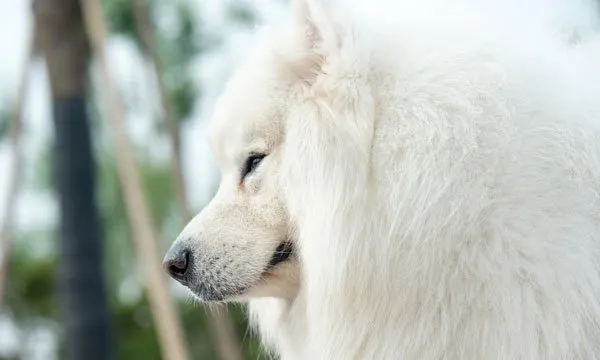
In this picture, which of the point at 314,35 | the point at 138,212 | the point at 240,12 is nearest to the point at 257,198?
the point at 314,35

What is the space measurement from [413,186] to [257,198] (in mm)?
394

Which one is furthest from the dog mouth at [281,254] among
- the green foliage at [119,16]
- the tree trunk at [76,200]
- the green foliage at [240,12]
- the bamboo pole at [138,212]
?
the green foliage at [119,16]

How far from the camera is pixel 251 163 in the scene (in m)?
2.16

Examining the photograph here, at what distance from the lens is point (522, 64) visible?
78.2 inches

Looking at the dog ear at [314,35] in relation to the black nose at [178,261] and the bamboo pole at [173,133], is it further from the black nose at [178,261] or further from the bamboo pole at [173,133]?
the bamboo pole at [173,133]

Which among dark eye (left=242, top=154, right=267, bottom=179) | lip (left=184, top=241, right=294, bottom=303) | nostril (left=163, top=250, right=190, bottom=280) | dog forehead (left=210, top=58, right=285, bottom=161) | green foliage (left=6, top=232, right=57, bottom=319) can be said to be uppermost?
dog forehead (left=210, top=58, right=285, bottom=161)

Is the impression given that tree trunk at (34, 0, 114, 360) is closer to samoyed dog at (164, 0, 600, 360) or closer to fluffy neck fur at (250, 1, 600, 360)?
samoyed dog at (164, 0, 600, 360)

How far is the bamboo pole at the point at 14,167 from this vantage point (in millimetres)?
4270

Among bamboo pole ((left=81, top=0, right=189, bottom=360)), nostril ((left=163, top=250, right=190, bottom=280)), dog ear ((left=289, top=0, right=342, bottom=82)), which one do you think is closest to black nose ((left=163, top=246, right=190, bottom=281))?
nostril ((left=163, top=250, right=190, bottom=280))

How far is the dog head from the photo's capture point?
2.10 m

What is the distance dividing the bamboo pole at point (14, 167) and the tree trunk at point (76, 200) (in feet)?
0.86

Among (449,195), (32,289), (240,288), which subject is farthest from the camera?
(32,289)

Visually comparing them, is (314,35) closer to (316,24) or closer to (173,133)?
(316,24)

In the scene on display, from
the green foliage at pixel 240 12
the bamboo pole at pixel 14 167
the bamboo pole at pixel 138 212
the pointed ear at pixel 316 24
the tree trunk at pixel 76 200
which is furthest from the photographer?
the green foliage at pixel 240 12
